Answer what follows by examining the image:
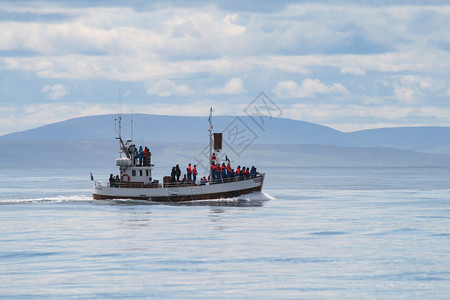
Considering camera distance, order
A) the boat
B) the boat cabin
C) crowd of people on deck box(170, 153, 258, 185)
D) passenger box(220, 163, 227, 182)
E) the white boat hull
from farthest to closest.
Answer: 1. the boat cabin
2. passenger box(220, 163, 227, 182)
3. crowd of people on deck box(170, 153, 258, 185)
4. the boat
5. the white boat hull

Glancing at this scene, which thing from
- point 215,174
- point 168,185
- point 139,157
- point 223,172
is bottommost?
point 168,185

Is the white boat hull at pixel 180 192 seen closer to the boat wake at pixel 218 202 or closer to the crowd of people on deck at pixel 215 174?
the boat wake at pixel 218 202

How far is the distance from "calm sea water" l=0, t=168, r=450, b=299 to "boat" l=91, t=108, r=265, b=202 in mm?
10791

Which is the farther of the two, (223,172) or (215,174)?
(215,174)

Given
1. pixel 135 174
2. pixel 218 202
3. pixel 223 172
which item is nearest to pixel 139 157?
pixel 135 174

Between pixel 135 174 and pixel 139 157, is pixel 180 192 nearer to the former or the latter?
pixel 135 174

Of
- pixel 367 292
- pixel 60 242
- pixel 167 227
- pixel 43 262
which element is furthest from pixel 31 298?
pixel 167 227

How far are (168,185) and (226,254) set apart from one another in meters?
41.4

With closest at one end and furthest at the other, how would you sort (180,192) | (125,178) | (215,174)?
(180,192)
(215,174)
(125,178)

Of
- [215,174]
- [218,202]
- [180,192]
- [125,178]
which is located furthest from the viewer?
[125,178]

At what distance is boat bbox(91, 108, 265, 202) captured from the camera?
8238 centimetres

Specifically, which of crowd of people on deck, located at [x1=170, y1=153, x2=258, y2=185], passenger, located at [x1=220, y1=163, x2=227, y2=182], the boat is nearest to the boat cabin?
the boat

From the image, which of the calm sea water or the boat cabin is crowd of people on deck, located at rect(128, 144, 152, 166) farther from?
the calm sea water

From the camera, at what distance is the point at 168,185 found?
8312 centimetres
